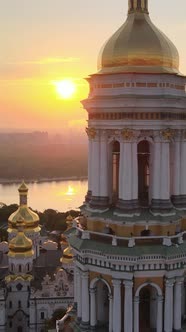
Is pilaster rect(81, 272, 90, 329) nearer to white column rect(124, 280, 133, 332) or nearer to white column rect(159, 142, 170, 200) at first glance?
white column rect(124, 280, 133, 332)

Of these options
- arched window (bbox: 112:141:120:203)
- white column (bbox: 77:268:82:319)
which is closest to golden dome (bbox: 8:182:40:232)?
white column (bbox: 77:268:82:319)

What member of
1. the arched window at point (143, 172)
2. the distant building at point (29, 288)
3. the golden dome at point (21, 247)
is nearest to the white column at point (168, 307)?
the arched window at point (143, 172)

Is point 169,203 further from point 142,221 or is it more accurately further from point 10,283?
point 10,283

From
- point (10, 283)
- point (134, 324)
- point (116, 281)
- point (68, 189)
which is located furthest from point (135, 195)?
point (68, 189)

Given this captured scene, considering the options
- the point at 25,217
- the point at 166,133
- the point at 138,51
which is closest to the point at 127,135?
the point at 166,133

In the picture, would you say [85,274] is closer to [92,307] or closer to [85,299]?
[85,299]

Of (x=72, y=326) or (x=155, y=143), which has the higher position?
(x=155, y=143)
